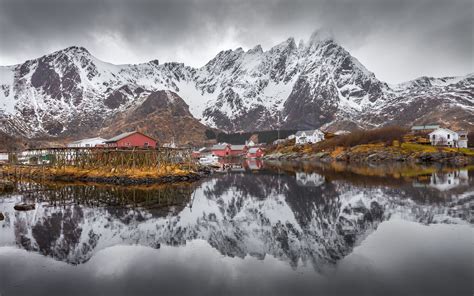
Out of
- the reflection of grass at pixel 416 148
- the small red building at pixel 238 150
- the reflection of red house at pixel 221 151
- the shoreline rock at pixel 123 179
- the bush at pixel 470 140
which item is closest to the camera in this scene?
the shoreline rock at pixel 123 179

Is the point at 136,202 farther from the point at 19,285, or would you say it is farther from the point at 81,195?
the point at 19,285

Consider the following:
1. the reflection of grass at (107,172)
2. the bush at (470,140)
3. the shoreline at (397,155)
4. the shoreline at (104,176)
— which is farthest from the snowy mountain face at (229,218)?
the bush at (470,140)

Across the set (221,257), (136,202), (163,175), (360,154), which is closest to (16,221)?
(136,202)

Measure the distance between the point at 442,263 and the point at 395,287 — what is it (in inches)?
161

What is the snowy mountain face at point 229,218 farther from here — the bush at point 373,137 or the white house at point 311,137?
the white house at point 311,137

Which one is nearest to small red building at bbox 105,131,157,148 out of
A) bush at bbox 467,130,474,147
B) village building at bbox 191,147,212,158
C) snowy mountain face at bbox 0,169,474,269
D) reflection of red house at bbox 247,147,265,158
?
snowy mountain face at bbox 0,169,474,269

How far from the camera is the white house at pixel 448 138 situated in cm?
10394

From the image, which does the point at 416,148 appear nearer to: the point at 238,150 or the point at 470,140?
the point at 470,140

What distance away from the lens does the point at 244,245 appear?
2108 centimetres

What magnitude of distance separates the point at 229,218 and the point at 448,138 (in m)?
100

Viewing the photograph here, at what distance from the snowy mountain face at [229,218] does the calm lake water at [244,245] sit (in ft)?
0.31

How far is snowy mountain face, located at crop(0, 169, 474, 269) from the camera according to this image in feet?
67.8

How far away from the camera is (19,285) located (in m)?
15.0

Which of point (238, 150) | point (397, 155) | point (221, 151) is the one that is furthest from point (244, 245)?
point (238, 150)
